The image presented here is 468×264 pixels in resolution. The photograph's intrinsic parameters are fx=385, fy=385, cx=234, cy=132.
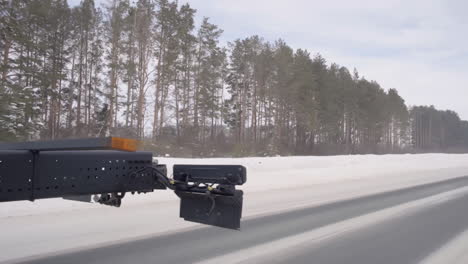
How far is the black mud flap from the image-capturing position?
325cm

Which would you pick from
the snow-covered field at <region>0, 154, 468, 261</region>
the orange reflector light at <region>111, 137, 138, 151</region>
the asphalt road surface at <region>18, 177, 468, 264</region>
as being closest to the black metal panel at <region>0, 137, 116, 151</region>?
the orange reflector light at <region>111, 137, 138, 151</region>

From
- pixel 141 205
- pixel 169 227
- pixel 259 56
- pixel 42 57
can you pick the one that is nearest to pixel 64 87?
pixel 42 57

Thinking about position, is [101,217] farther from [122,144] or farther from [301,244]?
[122,144]

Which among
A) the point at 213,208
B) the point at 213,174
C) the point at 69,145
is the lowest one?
the point at 213,208

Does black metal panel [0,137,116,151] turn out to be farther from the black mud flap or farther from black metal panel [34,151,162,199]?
the black mud flap

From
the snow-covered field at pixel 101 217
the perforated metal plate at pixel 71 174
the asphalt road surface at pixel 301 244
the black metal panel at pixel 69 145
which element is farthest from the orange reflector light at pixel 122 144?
the snow-covered field at pixel 101 217

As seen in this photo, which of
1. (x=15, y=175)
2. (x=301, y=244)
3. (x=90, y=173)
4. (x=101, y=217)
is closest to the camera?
(x=15, y=175)

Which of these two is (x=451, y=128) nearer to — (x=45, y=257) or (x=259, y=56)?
(x=259, y=56)

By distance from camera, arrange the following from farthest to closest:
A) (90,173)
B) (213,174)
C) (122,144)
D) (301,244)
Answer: (301,244)
(213,174)
(90,173)
(122,144)

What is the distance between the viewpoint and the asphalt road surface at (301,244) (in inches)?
216

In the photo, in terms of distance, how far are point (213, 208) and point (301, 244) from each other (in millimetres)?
3589

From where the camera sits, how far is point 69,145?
8.48 ft

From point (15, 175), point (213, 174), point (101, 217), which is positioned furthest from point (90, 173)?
point (101, 217)

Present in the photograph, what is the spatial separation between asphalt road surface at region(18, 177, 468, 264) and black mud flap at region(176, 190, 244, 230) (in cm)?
200
